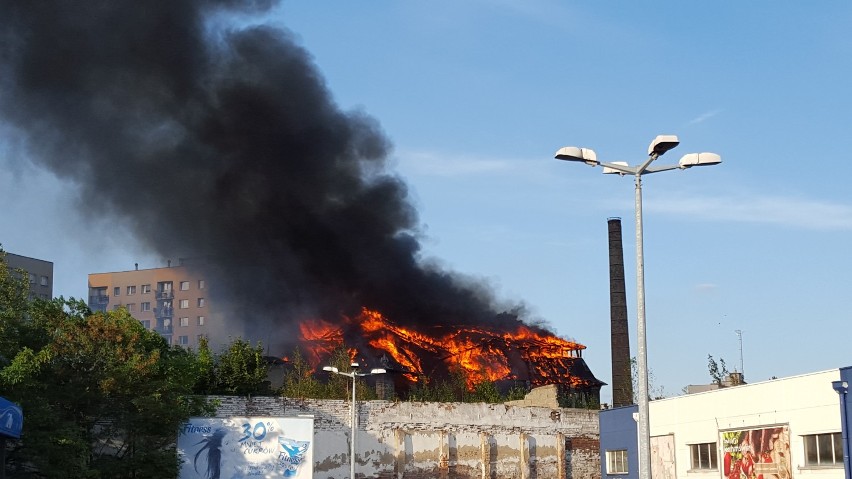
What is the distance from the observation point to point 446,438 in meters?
51.1

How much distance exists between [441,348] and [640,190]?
5254 cm

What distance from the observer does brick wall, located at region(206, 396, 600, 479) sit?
47.9 m

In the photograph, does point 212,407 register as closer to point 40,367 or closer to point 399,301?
point 40,367

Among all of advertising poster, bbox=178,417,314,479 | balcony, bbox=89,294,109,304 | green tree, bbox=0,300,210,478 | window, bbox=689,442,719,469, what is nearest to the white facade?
window, bbox=689,442,719,469

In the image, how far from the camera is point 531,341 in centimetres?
7269

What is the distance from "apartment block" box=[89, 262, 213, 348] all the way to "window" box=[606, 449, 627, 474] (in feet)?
323

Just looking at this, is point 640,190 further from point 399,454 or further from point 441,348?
A: point 441,348

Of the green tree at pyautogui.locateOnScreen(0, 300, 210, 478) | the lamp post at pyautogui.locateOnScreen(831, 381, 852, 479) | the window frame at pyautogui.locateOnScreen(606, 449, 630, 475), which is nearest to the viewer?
the lamp post at pyautogui.locateOnScreen(831, 381, 852, 479)

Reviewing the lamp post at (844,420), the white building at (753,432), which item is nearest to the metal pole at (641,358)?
the lamp post at (844,420)

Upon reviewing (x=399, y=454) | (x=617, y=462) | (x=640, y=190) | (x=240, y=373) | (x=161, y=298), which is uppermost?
(x=161, y=298)

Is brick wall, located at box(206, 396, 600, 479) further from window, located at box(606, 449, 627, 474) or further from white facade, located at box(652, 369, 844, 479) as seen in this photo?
white facade, located at box(652, 369, 844, 479)

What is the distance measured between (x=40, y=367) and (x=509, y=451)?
80.8 ft

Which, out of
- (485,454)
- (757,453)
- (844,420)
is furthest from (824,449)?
(485,454)

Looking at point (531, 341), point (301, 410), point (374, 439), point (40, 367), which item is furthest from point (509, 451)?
point (40, 367)
